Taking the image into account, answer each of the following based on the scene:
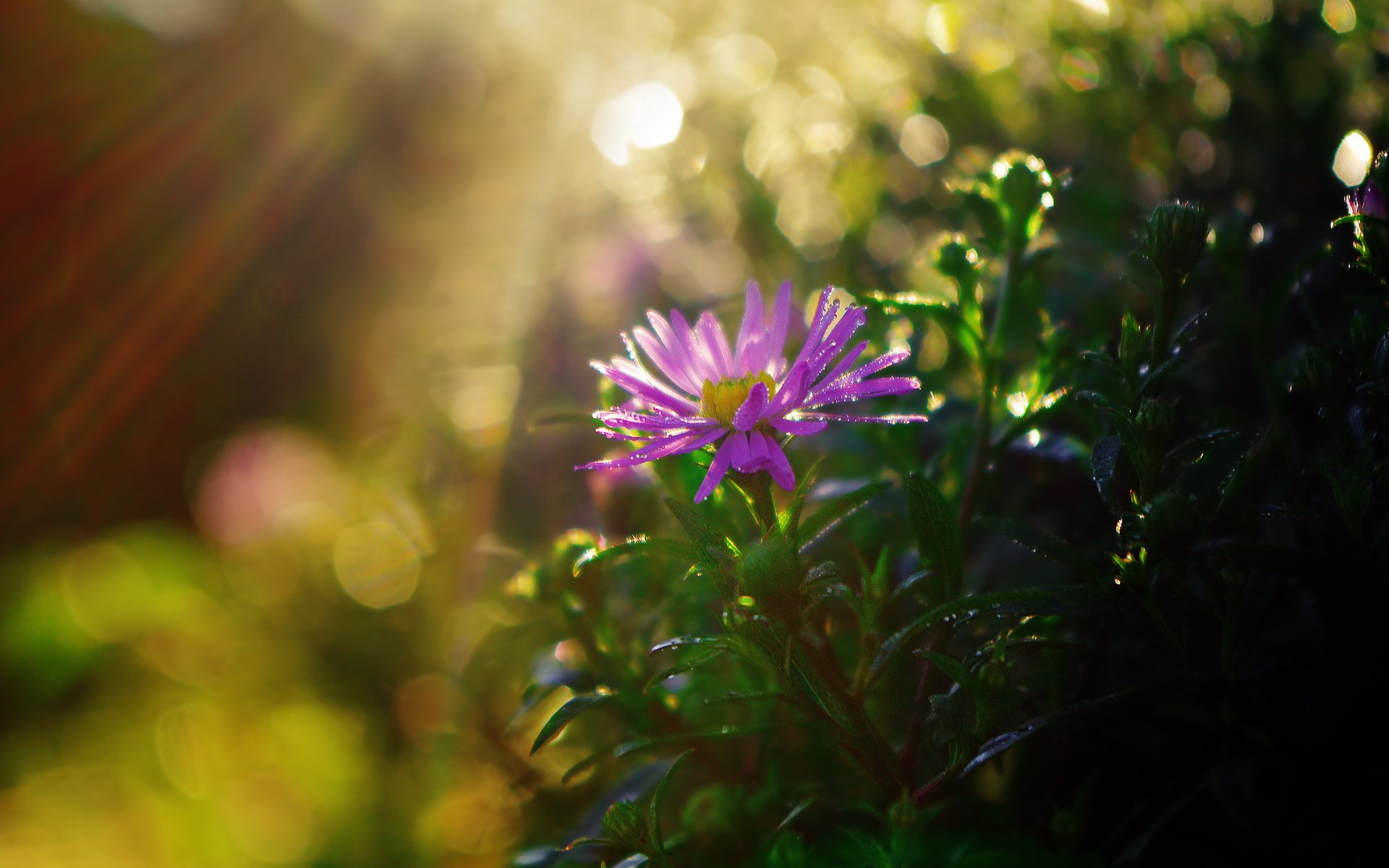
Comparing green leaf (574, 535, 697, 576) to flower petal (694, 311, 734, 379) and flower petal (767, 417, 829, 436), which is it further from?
flower petal (694, 311, 734, 379)

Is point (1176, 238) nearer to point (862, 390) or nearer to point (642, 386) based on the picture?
point (862, 390)

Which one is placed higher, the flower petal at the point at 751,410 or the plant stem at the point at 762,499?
the flower petal at the point at 751,410

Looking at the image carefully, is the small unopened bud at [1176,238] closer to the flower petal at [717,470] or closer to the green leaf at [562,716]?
the flower petal at [717,470]

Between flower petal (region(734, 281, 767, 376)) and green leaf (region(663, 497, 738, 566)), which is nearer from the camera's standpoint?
green leaf (region(663, 497, 738, 566))

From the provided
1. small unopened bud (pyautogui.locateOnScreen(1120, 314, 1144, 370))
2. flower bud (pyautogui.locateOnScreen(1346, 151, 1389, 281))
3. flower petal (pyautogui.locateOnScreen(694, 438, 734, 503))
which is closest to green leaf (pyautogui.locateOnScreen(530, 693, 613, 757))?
flower petal (pyautogui.locateOnScreen(694, 438, 734, 503))

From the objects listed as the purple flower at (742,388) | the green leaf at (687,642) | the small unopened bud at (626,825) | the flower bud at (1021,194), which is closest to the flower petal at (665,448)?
the purple flower at (742,388)

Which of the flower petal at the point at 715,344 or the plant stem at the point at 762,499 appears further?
the flower petal at the point at 715,344

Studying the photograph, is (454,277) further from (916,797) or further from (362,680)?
(916,797)
